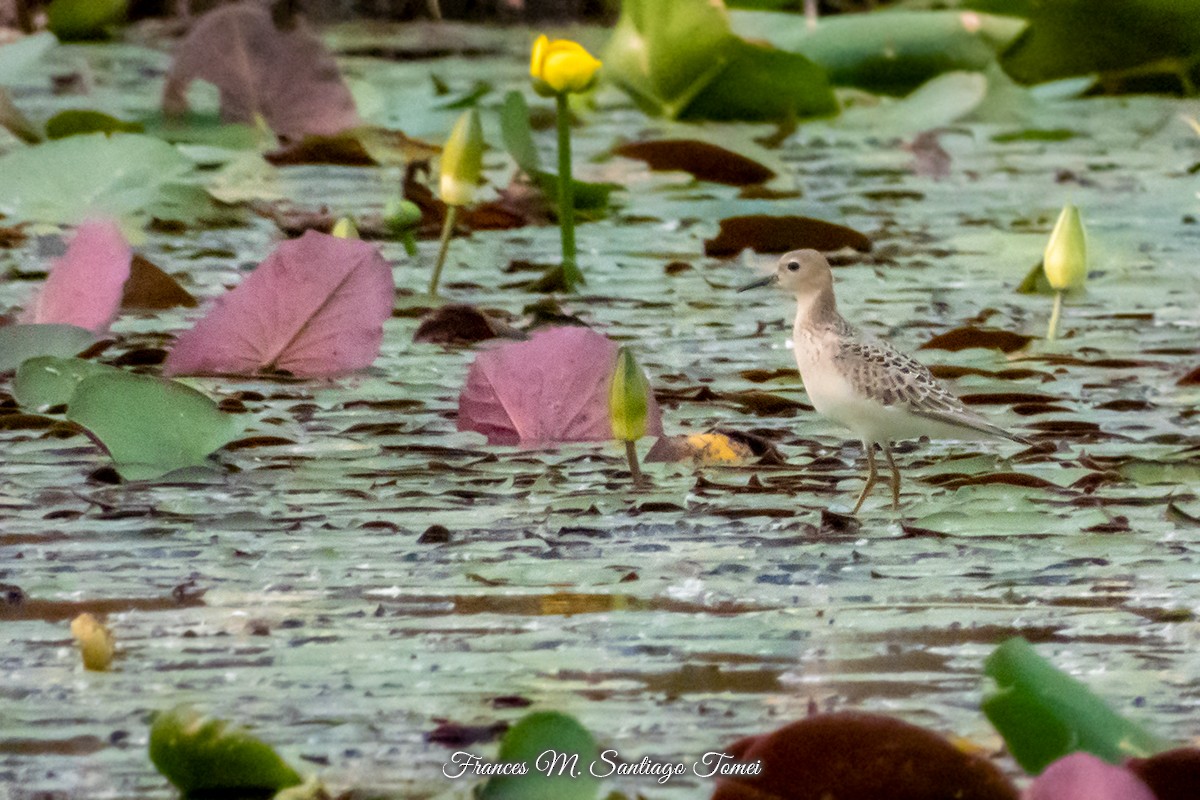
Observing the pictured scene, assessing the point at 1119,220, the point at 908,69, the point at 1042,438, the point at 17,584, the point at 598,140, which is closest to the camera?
the point at 17,584

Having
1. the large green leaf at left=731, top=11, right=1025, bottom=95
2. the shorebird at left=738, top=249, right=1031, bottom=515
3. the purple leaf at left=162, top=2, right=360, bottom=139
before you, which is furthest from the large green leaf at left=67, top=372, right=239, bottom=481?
the large green leaf at left=731, top=11, right=1025, bottom=95

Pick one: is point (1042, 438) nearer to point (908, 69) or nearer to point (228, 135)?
point (228, 135)

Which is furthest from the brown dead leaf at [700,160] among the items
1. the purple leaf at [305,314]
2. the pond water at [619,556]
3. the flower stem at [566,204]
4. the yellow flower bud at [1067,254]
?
the purple leaf at [305,314]

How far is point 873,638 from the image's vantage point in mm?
1352

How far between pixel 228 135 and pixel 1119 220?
5.92 ft

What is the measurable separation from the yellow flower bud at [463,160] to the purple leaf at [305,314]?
1.57 ft

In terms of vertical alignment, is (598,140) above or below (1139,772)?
below

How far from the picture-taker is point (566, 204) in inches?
104

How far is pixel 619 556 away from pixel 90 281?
913mm

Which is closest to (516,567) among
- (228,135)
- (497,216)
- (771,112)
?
(497,216)

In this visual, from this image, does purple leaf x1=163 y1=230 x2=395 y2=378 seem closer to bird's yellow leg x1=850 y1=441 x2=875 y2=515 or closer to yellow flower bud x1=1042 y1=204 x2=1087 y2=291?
bird's yellow leg x1=850 y1=441 x2=875 y2=515

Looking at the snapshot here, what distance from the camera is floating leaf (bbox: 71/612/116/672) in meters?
1.27

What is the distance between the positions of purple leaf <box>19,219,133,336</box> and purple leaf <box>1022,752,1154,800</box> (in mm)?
1477

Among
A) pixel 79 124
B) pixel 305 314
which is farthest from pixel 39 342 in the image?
pixel 79 124
